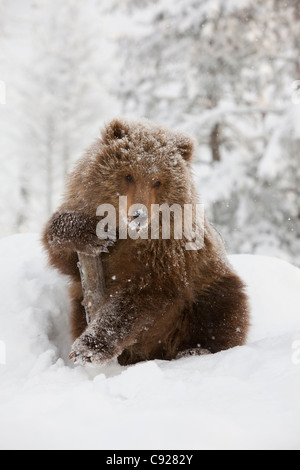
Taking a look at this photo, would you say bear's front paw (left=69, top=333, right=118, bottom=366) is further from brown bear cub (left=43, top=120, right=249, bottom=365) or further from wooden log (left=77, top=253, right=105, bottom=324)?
wooden log (left=77, top=253, right=105, bottom=324)

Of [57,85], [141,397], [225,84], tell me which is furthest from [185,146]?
[57,85]

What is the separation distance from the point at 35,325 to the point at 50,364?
1.47ft

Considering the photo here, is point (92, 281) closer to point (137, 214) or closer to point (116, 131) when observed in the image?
point (137, 214)

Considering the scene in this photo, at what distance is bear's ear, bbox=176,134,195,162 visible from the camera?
136 inches

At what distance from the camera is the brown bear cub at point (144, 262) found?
306 cm

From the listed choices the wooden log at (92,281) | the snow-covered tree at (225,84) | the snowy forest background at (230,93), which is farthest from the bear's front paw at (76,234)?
the snow-covered tree at (225,84)

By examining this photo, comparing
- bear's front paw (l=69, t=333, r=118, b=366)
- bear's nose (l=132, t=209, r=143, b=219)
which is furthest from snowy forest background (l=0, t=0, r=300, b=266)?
bear's front paw (l=69, t=333, r=118, b=366)

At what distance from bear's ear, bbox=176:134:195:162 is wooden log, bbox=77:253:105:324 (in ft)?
3.43

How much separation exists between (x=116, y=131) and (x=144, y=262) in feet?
3.30

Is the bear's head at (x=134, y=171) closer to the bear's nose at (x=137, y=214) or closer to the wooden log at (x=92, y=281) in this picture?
the bear's nose at (x=137, y=214)

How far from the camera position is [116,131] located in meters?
3.34

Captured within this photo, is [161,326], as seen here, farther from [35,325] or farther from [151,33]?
[151,33]

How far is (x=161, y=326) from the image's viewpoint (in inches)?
127
